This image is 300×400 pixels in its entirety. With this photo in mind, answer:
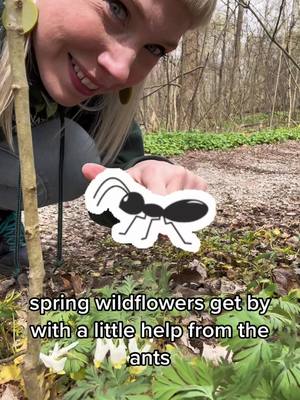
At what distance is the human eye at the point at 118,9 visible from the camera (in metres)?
1.03

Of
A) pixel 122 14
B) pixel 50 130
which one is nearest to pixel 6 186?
pixel 50 130

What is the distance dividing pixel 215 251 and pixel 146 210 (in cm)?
103

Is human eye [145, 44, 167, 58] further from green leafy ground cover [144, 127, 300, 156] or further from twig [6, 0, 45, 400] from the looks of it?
green leafy ground cover [144, 127, 300, 156]

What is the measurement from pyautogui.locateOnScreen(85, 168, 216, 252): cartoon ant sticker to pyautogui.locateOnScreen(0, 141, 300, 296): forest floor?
0.51 m

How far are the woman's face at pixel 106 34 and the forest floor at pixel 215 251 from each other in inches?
24.4

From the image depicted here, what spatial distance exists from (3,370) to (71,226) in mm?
1648

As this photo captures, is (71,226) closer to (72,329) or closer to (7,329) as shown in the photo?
(7,329)

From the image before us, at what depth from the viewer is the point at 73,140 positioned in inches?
65.4

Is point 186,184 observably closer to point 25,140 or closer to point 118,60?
point 118,60

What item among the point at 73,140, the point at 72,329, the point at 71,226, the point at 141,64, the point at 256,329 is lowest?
the point at 71,226

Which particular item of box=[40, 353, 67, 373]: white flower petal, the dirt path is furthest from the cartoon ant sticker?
the dirt path

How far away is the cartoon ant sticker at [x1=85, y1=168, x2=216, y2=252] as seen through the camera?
30.7 inches

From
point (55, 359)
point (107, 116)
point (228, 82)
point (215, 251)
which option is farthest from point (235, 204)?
point (228, 82)

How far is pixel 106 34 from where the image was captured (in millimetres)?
1039
